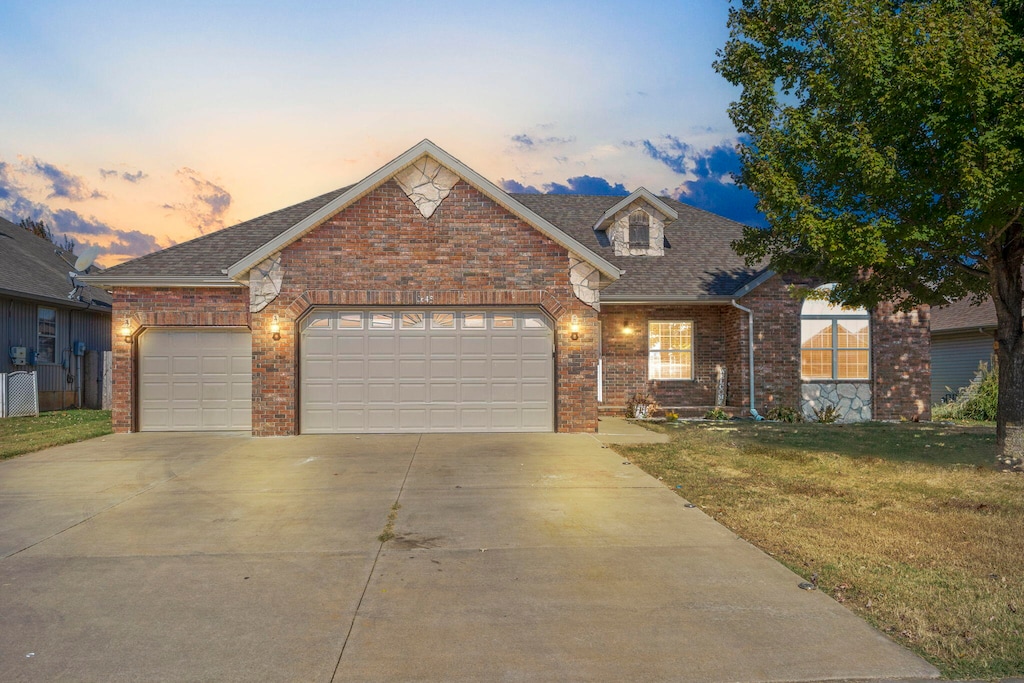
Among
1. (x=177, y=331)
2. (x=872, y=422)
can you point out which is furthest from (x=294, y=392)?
(x=872, y=422)

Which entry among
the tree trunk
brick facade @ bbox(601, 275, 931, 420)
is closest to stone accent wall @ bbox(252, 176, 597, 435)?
brick facade @ bbox(601, 275, 931, 420)

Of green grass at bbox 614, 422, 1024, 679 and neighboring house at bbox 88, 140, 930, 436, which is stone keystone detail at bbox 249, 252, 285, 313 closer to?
neighboring house at bbox 88, 140, 930, 436

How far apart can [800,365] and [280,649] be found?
16386mm

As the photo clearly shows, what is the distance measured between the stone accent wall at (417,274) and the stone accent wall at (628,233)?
19.5 ft

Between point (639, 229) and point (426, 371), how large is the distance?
28.1 ft

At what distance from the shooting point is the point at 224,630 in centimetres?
430

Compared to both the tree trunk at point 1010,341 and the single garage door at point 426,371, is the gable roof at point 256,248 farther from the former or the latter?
the tree trunk at point 1010,341

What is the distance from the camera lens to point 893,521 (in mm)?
7008

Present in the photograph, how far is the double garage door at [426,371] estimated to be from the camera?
1419 cm

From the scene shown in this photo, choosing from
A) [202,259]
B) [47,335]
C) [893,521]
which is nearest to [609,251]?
[202,259]

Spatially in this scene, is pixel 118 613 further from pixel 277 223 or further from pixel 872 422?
pixel 872 422

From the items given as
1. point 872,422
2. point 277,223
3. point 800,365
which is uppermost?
point 277,223

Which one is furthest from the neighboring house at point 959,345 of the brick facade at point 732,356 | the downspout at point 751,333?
the downspout at point 751,333

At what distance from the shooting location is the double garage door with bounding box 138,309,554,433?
559 inches
